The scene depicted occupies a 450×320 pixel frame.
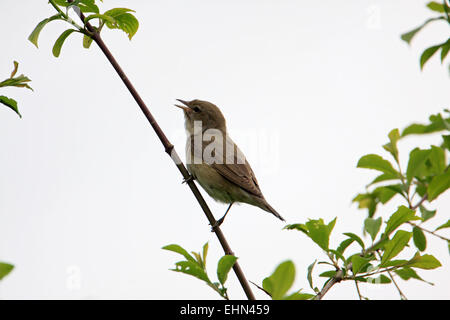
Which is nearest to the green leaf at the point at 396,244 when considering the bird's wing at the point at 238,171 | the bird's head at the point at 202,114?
the bird's wing at the point at 238,171

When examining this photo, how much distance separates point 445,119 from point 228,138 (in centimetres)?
387

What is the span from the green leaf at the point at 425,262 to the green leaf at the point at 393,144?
62 centimetres

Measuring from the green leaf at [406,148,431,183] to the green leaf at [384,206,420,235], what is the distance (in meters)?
0.24

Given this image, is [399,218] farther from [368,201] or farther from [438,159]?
[368,201]

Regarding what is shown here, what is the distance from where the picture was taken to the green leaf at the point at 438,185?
2191mm

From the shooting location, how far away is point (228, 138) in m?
5.79

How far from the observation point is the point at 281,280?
1.61 meters

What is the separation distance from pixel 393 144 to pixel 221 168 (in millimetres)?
2554

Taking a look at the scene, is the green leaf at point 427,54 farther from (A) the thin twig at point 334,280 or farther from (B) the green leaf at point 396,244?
(A) the thin twig at point 334,280

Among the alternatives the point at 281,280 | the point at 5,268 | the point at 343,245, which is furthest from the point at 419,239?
the point at 5,268

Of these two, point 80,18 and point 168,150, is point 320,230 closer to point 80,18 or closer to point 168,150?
point 168,150

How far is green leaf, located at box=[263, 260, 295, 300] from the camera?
5.17 feet
